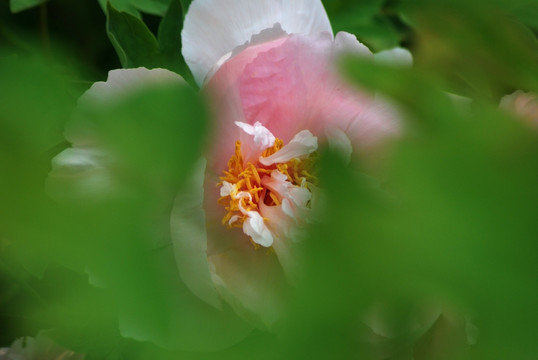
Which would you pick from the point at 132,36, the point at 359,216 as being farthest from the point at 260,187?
the point at 359,216

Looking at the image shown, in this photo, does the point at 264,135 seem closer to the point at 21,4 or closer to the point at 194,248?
the point at 194,248

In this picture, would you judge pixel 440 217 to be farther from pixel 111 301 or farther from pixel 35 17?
Result: pixel 35 17

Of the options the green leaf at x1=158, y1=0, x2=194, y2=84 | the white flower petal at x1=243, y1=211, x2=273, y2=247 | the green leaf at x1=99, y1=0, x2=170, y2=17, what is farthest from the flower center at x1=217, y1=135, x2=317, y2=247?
the green leaf at x1=99, y1=0, x2=170, y2=17

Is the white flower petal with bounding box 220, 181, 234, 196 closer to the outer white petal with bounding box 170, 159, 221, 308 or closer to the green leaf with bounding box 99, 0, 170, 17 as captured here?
the outer white petal with bounding box 170, 159, 221, 308

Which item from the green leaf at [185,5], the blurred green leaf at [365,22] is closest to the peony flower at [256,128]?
the green leaf at [185,5]

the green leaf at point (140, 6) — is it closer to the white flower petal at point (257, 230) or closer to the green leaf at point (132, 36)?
the green leaf at point (132, 36)

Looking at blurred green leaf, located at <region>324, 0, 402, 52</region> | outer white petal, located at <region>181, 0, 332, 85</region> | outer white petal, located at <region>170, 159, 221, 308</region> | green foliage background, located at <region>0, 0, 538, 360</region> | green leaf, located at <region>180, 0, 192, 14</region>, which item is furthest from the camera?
blurred green leaf, located at <region>324, 0, 402, 52</region>
